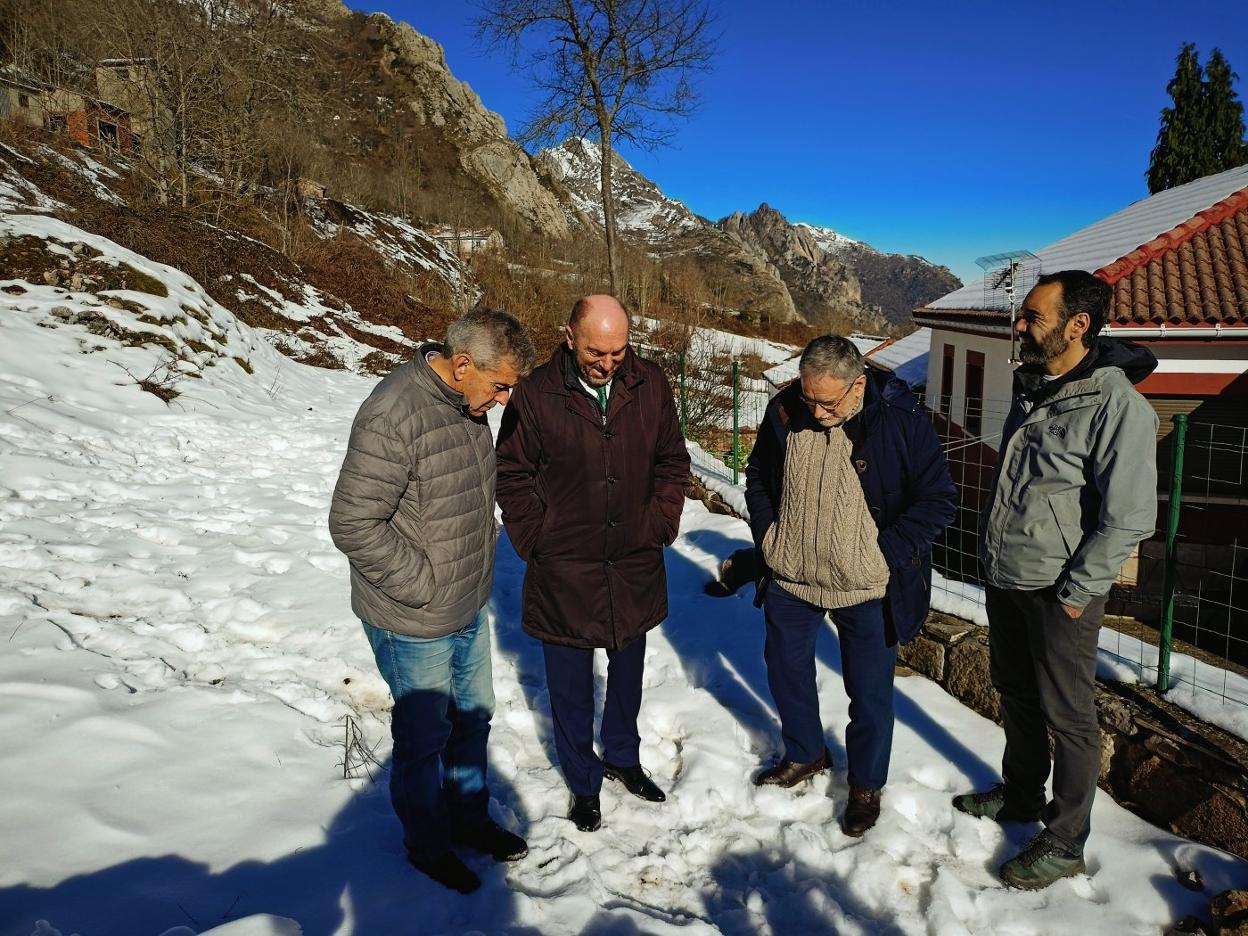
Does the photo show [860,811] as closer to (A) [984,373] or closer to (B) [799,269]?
(A) [984,373]

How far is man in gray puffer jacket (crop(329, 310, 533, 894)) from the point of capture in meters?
2.03

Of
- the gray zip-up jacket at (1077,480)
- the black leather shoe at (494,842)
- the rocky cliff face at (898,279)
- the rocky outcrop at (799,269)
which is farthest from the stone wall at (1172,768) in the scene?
the rocky cliff face at (898,279)

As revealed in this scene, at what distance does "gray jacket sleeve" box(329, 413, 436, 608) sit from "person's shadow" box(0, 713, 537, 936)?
91 cm

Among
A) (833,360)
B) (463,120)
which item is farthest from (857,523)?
(463,120)

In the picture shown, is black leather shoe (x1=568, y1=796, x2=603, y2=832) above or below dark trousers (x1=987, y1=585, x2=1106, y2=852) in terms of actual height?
below

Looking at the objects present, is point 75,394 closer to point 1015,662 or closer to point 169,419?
point 169,419

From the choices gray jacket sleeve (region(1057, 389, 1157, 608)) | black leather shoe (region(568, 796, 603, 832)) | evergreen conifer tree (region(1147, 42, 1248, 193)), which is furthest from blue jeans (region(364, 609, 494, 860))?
evergreen conifer tree (region(1147, 42, 1248, 193))

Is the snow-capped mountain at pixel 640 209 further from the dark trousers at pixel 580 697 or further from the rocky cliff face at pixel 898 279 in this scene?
the rocky cliff face at pixel 898 279

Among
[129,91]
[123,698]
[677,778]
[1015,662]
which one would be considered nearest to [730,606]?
[677,778]

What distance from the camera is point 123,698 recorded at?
2797 millimetres

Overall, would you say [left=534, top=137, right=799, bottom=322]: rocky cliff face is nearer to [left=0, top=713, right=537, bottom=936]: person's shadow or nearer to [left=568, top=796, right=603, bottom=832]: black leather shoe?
[left=568, top=796, right=603, bottom=832]: black leather shoe

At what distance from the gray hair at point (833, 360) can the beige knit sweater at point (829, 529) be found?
0.25 m

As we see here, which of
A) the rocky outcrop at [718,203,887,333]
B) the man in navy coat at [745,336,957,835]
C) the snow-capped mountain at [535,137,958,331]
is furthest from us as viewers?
the rocky outcrop at [718,203,887,333]

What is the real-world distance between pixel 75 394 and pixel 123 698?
492cm
